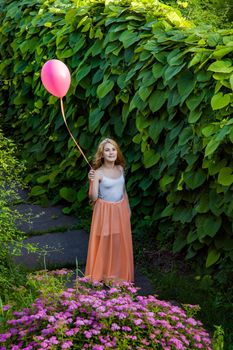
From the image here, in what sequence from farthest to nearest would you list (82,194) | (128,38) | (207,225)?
(82,194), (128,38), (207,225)

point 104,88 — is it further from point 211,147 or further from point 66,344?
point 66,344

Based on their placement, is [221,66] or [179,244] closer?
[221,66]

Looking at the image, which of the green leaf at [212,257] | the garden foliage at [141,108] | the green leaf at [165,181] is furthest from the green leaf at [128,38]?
the green leaf at [212,257]

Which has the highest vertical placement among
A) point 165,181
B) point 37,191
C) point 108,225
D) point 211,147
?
point 211,147

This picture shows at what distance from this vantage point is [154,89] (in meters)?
5.53

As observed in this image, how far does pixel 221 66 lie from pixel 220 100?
0.24 m

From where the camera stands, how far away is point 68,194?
6934 mm

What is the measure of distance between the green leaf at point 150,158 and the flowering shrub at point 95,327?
200 cm

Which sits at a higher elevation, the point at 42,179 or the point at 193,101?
the point at 193,101

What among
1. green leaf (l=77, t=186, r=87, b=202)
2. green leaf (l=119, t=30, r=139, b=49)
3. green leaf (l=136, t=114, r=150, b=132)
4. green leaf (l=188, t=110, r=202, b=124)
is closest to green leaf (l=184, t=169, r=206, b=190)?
green leaf (l=188, t=110, r=202, b=124)

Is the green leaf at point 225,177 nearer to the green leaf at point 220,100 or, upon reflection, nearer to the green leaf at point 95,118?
the green leaf at point 220,100

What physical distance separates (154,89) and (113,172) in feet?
2.47

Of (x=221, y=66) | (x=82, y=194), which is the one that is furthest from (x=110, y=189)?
(x=82, y=194)

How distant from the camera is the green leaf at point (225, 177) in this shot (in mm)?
4641
